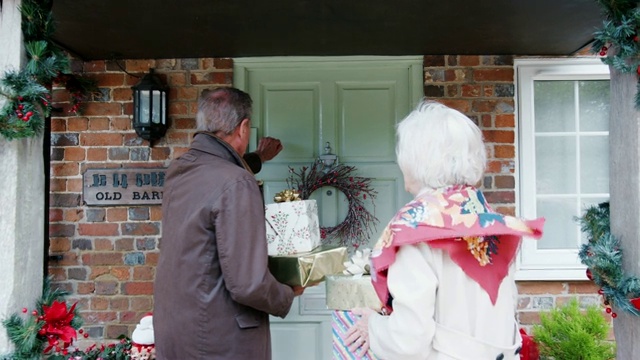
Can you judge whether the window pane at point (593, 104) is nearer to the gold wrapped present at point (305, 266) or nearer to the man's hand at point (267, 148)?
the man's hand at point (267, 148)

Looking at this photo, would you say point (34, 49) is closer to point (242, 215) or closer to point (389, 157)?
point (242, 215)

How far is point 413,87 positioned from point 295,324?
1.67 meters

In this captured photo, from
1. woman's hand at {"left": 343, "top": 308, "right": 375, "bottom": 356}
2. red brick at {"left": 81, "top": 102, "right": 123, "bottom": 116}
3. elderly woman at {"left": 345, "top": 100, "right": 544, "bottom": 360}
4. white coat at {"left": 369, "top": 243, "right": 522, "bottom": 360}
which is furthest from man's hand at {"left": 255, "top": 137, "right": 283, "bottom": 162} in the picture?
white coat at {"left": 369, "top": 243, "right": 522, "bottom": 360}

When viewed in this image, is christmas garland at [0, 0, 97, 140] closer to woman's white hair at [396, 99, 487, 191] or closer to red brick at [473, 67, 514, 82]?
woman's white hair at [396, 99, 487, 191]

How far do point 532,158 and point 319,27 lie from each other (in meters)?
1.55

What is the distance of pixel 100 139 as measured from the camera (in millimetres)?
3193

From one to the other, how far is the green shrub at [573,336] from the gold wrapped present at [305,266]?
4.65 ft

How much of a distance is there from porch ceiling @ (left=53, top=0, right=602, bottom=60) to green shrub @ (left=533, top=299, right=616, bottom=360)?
59.7 inches

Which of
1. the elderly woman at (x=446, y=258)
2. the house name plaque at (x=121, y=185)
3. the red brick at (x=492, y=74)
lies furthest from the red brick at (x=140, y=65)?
the elderly woman at (x=446, y=258)

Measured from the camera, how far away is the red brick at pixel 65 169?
3.17 m

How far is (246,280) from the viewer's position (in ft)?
5.82

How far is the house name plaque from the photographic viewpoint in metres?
3.15

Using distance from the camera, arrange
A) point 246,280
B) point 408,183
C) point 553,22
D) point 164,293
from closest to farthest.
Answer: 1. point 408,183
2. point 246,280
3. point 164,293
4. point 553,22

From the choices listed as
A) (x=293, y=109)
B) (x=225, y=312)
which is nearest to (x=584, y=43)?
A: (x=293, y=109)
